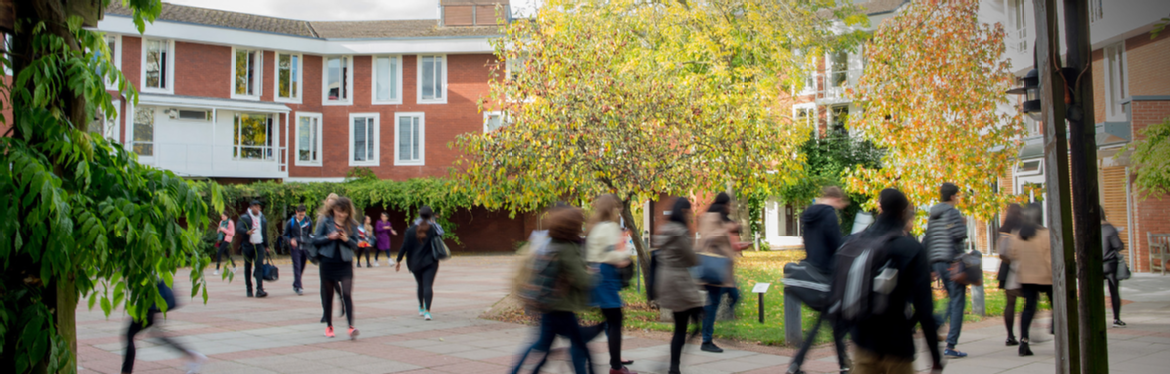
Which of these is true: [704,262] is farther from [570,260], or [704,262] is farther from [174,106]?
[174,106]

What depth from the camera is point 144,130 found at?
28.2 meters

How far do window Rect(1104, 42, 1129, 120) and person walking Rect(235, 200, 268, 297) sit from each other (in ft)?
61.0

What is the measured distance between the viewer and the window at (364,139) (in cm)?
3102

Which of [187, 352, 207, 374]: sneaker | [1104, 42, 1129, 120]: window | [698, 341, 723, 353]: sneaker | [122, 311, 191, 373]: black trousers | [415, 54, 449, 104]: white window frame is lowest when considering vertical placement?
[698, 341, 723, 353]: sneaker

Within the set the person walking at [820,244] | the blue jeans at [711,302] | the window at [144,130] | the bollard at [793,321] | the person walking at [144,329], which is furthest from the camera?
the window at [144,130]

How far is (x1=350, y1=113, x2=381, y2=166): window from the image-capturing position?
31.0 m

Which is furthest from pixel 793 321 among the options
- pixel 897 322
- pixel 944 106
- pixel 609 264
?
pixel 944 106

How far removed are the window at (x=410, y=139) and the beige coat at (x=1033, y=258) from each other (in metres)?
25.8

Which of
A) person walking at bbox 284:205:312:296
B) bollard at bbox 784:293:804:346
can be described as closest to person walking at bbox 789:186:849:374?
bollard at bbox 784:293:804:346

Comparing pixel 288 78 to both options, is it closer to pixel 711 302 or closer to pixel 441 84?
pixel 441 84

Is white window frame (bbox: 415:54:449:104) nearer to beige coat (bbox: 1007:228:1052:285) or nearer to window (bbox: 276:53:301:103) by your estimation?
window (bbox: 276:53:301:103)

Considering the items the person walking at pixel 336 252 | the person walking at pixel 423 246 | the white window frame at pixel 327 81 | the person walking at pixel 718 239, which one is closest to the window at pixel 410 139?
the white window frame at pixel 327 81

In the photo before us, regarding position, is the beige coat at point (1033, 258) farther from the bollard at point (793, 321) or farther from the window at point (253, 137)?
the window at point (253, 137)

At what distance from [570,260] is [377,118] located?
2723 cm
